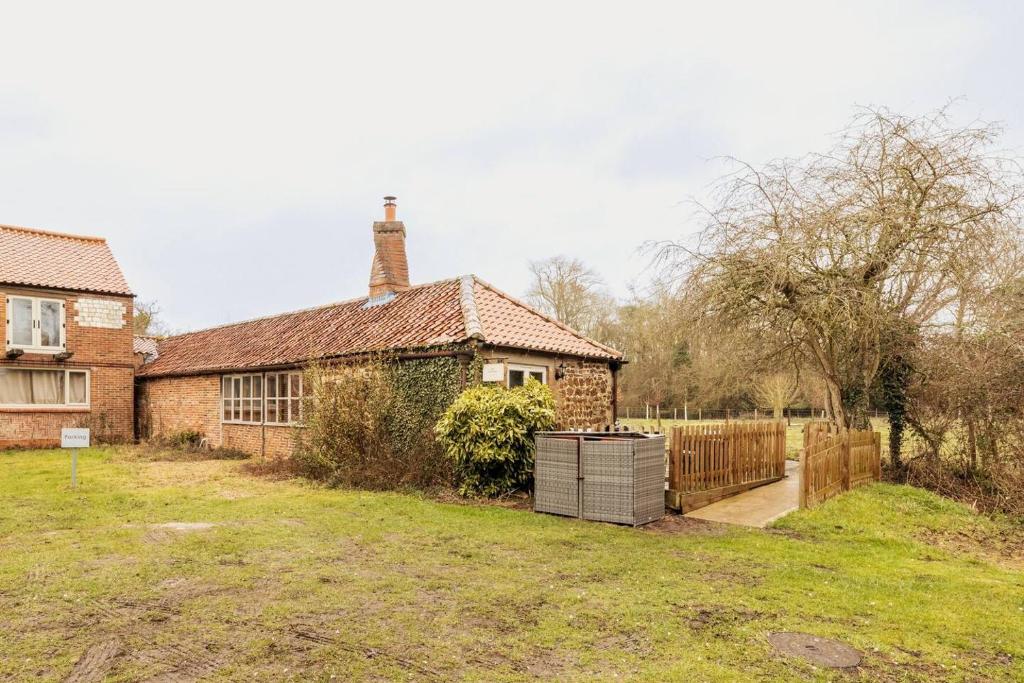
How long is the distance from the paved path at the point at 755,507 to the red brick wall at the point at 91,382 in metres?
20.6

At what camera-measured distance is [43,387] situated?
20438 millimetres

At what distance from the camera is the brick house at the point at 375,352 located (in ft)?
42.4

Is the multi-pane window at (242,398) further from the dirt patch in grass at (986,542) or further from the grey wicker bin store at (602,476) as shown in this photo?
the dirt patch in grass at (986,542)

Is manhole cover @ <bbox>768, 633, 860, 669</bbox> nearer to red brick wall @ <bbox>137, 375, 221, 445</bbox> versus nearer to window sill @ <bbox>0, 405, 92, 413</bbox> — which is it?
red brick wall @ <bbox>137, 375, 221, 445</bbox>

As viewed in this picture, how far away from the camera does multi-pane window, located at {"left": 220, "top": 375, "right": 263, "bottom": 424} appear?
58.4ft

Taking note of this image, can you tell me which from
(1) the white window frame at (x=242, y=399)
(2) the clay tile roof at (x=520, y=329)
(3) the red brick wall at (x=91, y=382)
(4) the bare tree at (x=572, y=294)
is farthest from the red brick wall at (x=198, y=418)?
(4) the bare tree at (x=572, y=294)

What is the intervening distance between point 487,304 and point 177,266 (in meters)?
20.9

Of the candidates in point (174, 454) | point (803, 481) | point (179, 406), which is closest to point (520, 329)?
point (803, 481)

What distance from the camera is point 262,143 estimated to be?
15555mm

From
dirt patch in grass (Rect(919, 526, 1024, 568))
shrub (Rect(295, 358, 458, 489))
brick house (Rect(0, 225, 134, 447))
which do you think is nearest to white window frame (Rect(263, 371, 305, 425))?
shrub (Rect(295, 358, 458, 489))

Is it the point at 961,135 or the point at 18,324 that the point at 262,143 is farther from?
the point at 961,135

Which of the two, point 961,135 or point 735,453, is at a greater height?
point 961,135

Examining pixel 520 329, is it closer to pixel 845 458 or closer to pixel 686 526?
pixel 686 526

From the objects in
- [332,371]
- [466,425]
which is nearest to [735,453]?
[466,425]
